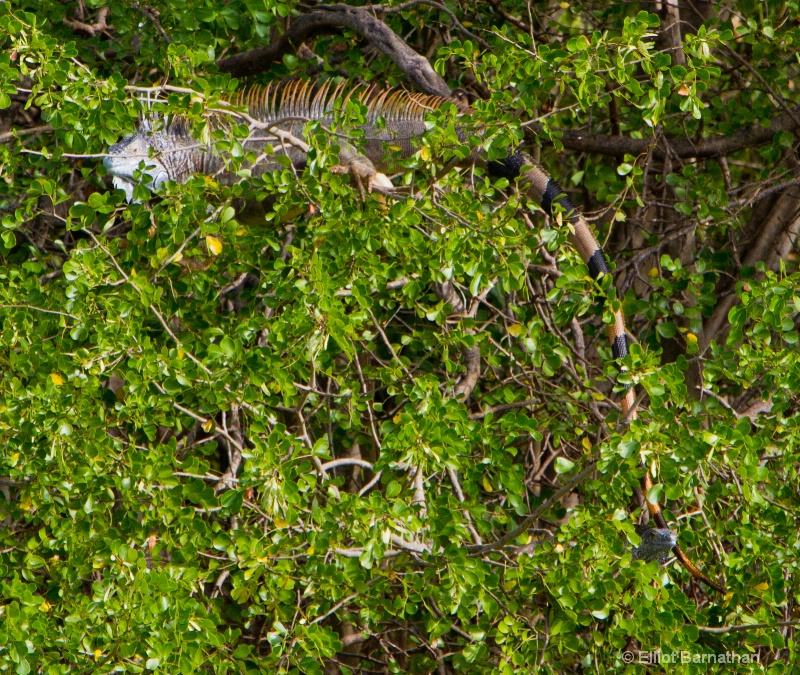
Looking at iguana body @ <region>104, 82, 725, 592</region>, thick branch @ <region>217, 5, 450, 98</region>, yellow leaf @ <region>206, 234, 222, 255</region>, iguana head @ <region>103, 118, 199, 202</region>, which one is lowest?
iguana head @ <region>103, 118, 199, 202</region>

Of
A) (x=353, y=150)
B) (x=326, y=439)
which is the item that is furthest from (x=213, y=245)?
(x=353, y=150)

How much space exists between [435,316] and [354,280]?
1.03ft

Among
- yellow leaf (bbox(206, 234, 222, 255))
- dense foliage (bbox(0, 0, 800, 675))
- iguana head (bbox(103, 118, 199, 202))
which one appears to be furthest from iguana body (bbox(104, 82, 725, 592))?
yellow leaf (bbox(206, 234, 222, 255))

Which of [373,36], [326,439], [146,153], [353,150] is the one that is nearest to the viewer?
[326,439]

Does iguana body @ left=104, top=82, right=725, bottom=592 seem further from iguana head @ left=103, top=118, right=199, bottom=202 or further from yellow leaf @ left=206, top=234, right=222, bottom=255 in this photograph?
yellow leaf @ left=206, top=234, right=222, bottom=255

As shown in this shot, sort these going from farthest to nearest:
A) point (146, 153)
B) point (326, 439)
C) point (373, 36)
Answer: point (146, 153)
point (373, 36)
point (326, 439)

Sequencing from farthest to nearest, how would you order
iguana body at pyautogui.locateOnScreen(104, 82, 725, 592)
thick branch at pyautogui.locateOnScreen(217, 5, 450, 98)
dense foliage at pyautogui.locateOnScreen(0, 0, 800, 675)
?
iguana body at pyautogui.locateOnScreen(104, 82, 725, 592), thick branch at pyautogui.locateOnScreen(217, 5, 450, 98), dense foliage at pyautogui.locateOnScreen(0, 0, 800, 675)

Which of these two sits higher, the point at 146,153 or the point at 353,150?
the point at 353,150

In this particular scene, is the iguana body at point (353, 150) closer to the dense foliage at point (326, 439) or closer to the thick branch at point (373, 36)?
the thick branch at point (373, 36)

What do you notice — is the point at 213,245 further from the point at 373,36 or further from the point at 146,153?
the point at 146,153

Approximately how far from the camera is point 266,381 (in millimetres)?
2492

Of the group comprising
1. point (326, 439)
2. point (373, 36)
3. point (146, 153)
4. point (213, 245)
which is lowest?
point (146, 153)

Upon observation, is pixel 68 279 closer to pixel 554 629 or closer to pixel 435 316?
pixel 435 316

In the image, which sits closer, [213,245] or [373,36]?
[213,245]
